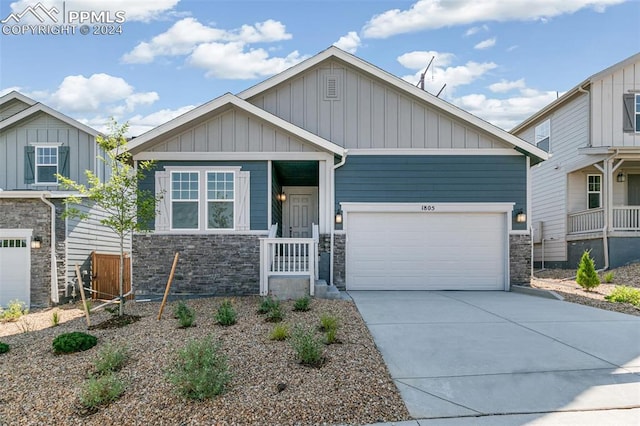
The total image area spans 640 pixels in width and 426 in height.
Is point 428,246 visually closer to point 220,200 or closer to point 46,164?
point 220,200

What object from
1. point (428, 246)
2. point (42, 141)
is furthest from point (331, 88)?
point (42, 141)

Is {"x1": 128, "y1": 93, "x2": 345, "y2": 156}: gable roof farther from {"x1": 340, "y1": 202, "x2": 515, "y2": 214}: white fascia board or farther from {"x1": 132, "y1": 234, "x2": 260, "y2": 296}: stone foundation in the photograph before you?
{"x1": 132, "y1": 234, "x2": 260, "y2": 296}: stone foundation

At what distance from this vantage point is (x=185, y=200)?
9.91 m

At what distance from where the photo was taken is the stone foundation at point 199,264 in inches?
384

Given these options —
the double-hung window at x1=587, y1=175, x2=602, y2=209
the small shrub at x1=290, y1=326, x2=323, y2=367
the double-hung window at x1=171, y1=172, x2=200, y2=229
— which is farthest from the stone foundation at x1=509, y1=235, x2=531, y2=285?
the double-hung window at x1=171, y1=172, x2=200, y2=229

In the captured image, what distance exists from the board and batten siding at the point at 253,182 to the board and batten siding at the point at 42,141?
5.84 metres

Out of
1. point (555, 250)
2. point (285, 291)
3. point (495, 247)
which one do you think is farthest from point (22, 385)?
point (555, 250)

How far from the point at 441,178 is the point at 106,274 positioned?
33.3 feet

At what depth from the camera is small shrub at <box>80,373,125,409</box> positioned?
407 cm

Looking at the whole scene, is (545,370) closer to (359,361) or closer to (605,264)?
(359,361)

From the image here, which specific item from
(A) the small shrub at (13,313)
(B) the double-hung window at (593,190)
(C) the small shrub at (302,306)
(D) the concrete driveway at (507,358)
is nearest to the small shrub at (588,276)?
(D) the concrete driveway at (507,358)

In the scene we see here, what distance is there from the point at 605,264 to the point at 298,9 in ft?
40.7

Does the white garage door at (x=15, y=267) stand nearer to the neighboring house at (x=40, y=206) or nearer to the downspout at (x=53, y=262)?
the neighboring house at (x=40, y=206)

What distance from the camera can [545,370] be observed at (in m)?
4.79
